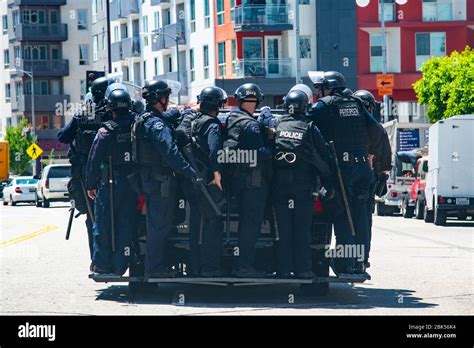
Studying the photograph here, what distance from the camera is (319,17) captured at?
2496 inches

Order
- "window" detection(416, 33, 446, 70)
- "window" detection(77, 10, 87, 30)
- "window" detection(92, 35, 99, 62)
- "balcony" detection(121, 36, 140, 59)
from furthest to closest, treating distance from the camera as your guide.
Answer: "window" detection(77, 10, 87, 30) → "window" detection(92, 35, 99, 62) → "balcony" detection(121, 36, 140, 59) → "window" detection(416, 33, 446, 70)

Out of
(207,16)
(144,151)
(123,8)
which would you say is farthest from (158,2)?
(144,151)

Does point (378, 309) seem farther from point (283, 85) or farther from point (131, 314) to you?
point (283, 85)

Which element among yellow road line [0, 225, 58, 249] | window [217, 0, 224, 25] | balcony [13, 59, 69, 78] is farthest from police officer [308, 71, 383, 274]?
→ balcony [13, 59, 69, 78]

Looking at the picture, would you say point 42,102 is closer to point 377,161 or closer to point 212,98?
point 377,161

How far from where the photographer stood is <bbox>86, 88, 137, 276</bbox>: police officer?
44.8ft

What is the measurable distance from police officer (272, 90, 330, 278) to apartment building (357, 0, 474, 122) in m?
50.1

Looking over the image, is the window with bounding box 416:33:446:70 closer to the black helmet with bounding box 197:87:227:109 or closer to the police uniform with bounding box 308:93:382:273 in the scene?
the police uniform with bounding box 308:93:382:273

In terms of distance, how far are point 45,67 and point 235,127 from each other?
8968 cm

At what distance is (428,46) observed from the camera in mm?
64125

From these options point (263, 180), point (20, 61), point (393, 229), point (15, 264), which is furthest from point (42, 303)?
point (20, 61)

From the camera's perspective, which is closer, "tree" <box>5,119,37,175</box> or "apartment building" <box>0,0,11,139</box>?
"tree" <box>5,119,37,175</box>

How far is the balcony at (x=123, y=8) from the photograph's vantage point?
82.6 m

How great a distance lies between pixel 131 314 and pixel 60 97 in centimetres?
9155
